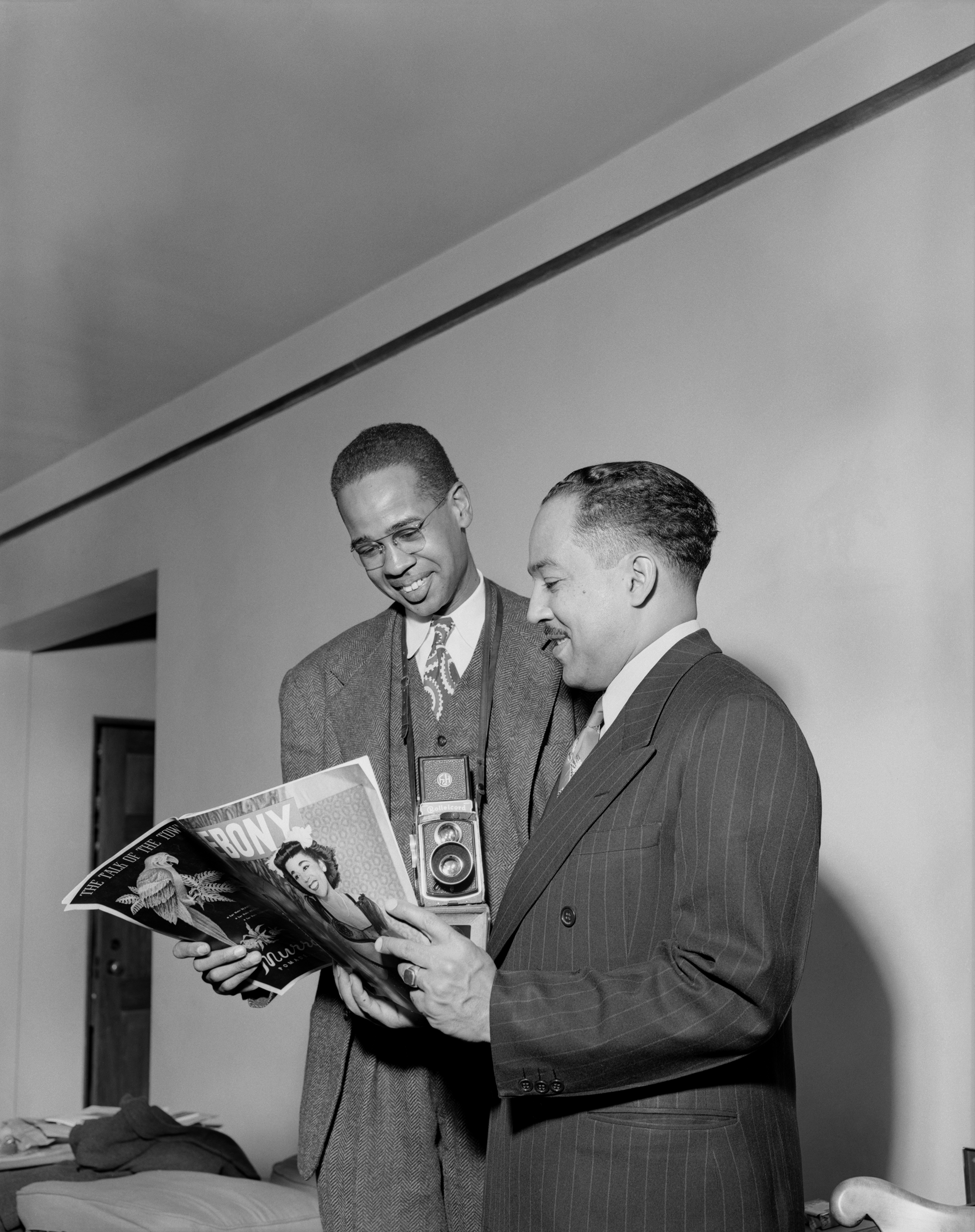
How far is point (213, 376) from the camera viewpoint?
575 centimetres

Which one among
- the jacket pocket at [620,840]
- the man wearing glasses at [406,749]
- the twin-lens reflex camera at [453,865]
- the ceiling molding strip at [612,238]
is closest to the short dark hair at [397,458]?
the man wearing glasses at [406,749]

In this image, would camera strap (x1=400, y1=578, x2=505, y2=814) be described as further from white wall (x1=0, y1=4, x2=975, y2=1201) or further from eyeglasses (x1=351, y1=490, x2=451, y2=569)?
white wall (x1=0, y1=4, x2=975, y2=1201)

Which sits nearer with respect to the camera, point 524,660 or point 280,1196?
point 524,660

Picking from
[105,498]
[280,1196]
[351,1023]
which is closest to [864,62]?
[351,1023]

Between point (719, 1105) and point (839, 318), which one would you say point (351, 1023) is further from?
point (839, 318)

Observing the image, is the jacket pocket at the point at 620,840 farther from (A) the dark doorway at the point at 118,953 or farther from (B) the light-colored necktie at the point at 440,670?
(A) the dark doorway at the point at 118,953

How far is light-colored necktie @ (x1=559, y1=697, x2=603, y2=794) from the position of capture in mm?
1882

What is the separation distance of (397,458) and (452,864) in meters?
0.67

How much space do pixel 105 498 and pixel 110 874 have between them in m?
4.99

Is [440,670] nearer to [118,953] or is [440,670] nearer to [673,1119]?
[673,1119]

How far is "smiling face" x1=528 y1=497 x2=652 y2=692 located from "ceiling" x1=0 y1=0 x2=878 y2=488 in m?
2.01

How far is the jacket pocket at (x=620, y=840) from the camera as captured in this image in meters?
1.58

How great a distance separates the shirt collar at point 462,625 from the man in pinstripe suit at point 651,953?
18.5 inches

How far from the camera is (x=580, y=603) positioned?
1.74m
